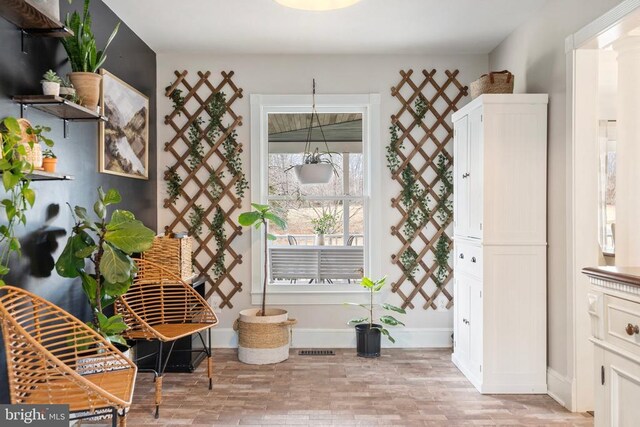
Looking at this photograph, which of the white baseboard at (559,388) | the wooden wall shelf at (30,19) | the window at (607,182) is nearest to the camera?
the wooden wall shelf at (30,19)

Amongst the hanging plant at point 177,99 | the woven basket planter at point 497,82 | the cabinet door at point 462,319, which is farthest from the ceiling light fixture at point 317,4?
the cabinet door at point 462,319

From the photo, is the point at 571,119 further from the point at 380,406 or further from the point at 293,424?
the point at 293,424

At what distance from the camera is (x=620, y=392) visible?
66.5 inches

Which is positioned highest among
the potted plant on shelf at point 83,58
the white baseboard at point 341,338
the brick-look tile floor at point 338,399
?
the potted plant on shelf at point 83,58

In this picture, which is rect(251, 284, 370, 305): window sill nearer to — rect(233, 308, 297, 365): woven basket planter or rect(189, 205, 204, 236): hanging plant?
rect(233, 308, 297, 365): woven basket planter

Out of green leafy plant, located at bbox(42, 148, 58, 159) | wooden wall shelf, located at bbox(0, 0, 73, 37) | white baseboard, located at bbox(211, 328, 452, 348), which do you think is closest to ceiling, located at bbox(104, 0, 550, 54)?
wooden wall shelf, located at bbox(0, 0, 73, 37)

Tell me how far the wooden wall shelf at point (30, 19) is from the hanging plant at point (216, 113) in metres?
1.75

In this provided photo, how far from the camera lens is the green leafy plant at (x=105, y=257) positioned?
7.77 feet

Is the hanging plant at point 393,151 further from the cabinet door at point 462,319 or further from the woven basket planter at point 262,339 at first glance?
the woven basket planter at point 262,339

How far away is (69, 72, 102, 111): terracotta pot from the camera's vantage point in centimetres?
250

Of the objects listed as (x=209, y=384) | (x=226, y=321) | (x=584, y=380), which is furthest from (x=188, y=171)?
(x=584, y=380)

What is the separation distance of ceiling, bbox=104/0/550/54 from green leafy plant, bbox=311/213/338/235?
1.39 meters

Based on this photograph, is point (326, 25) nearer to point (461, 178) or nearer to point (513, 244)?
point (461, 178)

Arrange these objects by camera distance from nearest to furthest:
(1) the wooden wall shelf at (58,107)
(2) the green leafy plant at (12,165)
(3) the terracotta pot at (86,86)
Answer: (2) the green leafy plant at (12,165), (1) the wooden wall shelf at (58,107), (3) the terracotta pot at (86,86)
